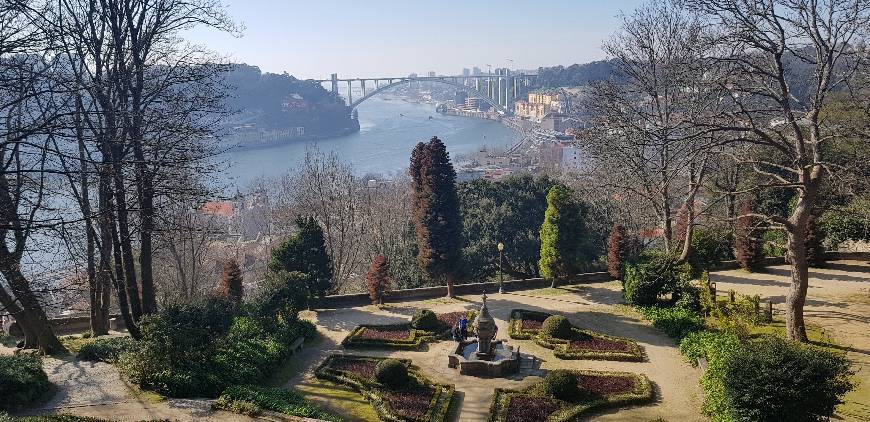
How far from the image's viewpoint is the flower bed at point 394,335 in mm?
18891

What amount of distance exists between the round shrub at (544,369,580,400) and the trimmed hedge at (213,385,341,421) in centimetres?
486

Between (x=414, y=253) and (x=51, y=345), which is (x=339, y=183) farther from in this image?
(x=51, y=345)

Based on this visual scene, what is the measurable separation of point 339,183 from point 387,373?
66.3 feet

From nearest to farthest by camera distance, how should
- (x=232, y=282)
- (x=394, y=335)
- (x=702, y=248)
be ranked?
(x=394, y=335) → (x=702, y=248) → (x=232, y=282)

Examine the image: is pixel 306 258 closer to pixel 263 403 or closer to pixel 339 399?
pixel 339 399

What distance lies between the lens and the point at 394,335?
19.6 metres

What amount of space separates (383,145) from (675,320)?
91.5 metres

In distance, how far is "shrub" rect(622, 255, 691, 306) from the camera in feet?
67.6

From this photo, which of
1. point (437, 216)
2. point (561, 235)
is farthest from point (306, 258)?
point (561, 235)

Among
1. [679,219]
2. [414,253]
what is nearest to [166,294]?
[414,253]

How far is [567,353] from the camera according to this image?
17.5 meters

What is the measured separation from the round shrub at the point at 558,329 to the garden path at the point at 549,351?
66 cm

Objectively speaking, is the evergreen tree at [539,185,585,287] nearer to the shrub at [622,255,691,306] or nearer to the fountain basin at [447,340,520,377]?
the shrub at [622,255,691,306]

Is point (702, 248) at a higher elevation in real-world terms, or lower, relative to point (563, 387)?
higher
